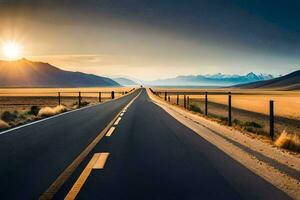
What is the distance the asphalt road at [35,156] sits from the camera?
553cm

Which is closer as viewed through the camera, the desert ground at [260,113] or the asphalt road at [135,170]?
the asphalt road at [135,170]

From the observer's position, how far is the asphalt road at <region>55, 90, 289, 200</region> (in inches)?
203

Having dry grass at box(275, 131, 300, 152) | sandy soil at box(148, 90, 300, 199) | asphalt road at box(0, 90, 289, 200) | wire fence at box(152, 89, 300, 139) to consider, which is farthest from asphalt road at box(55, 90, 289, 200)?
wire fence at box(152, 89, 300, 139)

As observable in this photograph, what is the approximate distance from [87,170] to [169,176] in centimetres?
154

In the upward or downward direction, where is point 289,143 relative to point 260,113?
upward

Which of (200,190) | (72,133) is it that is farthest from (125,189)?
(72,133)

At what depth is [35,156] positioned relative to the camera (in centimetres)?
795

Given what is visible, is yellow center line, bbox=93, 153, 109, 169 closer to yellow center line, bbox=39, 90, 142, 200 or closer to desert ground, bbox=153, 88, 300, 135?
yellow center line, bbox=39, 90, 142, 200

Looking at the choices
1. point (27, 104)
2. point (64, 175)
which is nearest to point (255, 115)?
point (64, 175)

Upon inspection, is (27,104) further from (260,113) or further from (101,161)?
(101,161)

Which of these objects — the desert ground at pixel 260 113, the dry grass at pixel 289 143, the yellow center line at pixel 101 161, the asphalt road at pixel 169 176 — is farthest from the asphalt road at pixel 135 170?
the desert ground at pixel 260 113

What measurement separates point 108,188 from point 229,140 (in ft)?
19.8

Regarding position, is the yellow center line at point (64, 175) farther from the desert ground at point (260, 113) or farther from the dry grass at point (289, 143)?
the desert ground at point (260, 113)

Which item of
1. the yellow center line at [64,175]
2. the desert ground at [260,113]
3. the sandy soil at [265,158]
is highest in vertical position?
the yellow center line at [64,175]
